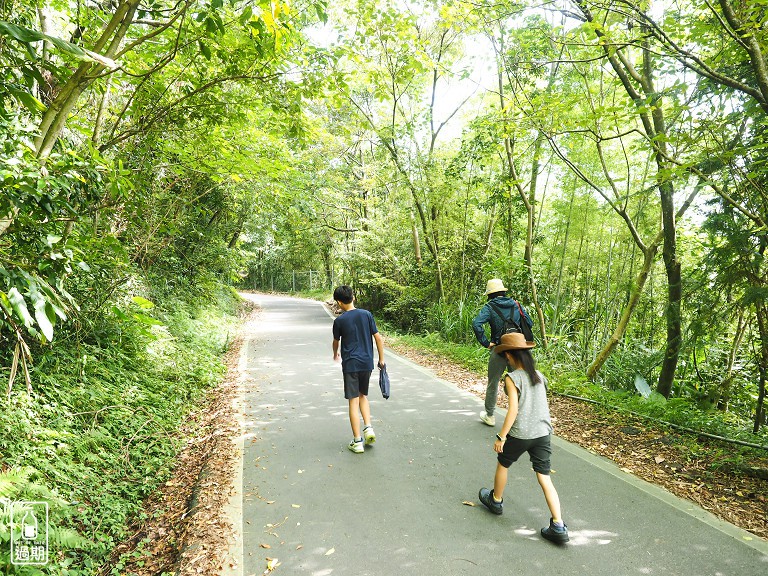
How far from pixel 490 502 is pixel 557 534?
596 millimetres

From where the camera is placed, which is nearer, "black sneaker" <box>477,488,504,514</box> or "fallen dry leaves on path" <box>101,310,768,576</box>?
"fallen dry leaves on path" <box>101,310,768,576</box>

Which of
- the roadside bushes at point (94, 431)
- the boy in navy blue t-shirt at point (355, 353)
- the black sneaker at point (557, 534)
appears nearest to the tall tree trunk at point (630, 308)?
the boy in navy blue t-shirt at point (355, 353)

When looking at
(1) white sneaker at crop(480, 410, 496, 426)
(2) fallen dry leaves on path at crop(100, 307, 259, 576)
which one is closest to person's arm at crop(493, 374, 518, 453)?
(2) fallen dry leaves on path at crop(100, 307, 259, 576)

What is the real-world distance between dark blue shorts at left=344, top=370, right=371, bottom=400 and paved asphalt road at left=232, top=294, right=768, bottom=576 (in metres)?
0.68

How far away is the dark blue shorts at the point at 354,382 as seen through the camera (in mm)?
4988

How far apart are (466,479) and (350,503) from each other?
4.02 feet

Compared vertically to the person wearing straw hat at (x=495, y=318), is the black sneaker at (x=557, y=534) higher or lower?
lower

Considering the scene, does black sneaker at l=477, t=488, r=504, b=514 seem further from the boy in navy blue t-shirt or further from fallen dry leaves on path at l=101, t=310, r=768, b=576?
the boy in navy blue t-shirt

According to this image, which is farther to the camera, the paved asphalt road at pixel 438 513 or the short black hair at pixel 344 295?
the short black hair at pixel 344 295

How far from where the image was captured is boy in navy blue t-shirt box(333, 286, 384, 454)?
16.3 ft

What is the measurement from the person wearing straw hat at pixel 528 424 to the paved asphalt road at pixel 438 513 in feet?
1.28

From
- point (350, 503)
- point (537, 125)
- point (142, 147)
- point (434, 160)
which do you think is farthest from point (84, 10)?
point (434, 160)

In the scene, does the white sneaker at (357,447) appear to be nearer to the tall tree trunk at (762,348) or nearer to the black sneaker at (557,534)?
the black sneaker at (557,534)

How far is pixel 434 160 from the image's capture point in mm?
13633
